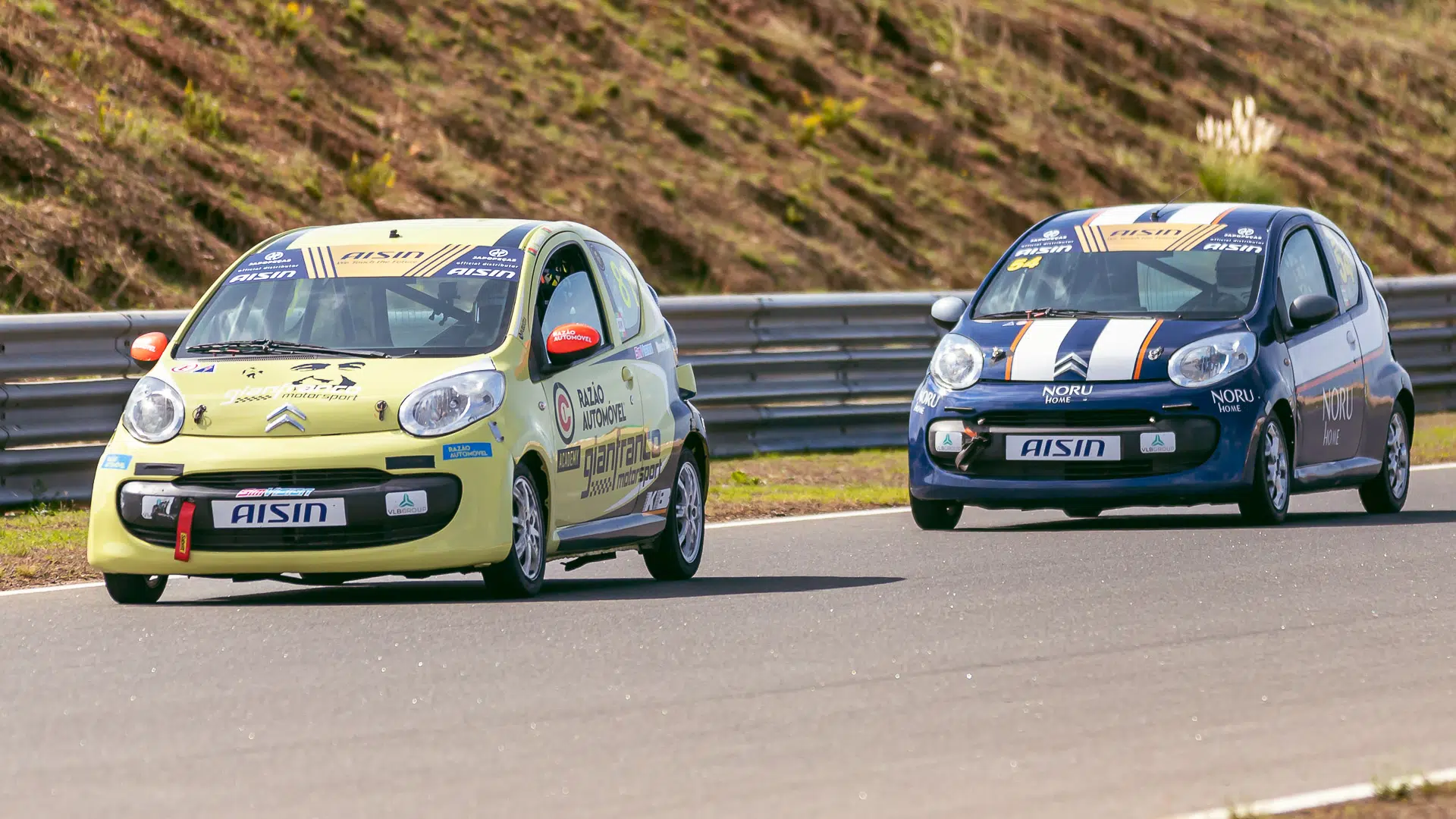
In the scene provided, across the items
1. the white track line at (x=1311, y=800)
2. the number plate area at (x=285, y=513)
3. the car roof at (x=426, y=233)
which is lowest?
the number plate area at (x=285, y=513)

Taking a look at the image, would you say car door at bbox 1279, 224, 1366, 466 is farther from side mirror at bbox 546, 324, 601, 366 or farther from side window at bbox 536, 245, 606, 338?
side mirror at bbox 546, 324, 601, 366

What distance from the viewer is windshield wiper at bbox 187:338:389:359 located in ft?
32.3

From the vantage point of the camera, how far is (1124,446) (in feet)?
40.4

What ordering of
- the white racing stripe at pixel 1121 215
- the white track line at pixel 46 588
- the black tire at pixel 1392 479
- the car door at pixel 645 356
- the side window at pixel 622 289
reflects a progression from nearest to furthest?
the white track line at pixel 46 588 < the car door at pixel 645 356 < the side window at pixel 622 289 < the white racing stripe at pixel 1121 215 < the black tire at pixel 1392 479

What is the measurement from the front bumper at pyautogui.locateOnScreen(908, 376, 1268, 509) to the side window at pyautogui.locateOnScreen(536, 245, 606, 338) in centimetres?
269

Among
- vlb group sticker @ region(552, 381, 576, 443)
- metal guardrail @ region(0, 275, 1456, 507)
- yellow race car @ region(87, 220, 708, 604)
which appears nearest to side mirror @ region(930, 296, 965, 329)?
yellow race car @ region(87, 220, 708, 604)

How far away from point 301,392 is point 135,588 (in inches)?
44.1

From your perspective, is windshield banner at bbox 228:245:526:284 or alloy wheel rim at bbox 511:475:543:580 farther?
windshield banner at bbox 228:245:526:284

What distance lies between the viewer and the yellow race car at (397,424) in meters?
9.29

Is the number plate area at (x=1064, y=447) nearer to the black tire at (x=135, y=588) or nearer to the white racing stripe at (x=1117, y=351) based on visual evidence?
the white racing stripe at (x=1117, y=351)

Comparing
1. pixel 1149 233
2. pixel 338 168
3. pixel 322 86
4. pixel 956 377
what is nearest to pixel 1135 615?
pixel 956 377

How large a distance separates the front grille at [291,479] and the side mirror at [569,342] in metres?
1.01

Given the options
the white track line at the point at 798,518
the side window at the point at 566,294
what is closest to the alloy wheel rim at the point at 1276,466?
the white track line at the point at 798,518

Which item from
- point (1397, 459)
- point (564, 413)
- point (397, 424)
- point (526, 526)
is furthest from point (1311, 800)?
point (1397, 459)
